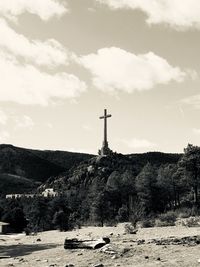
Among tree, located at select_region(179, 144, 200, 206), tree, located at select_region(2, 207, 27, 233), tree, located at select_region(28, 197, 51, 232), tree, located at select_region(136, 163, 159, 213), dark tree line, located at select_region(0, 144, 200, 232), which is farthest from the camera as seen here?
tree, located at select_region(28, 197, 51, 232)

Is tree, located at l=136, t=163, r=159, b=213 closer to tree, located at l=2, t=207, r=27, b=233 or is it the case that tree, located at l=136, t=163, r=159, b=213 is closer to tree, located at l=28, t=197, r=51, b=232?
tree, located at l=28, t=197, r=51, b=232

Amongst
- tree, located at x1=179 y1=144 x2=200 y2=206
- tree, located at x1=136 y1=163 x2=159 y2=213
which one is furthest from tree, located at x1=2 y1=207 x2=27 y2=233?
tree, located at x1=179 y1=144 x2=200 y2=206

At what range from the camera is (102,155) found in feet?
489

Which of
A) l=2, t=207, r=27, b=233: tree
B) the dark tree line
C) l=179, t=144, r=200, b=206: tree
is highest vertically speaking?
l=179, t=144, r=200, b=206: tree

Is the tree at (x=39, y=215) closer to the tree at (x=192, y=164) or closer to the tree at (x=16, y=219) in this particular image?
the tree at (x=16, y=219)

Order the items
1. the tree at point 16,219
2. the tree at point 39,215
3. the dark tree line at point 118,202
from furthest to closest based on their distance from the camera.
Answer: the tree at point 39,215
the tree at point 16,219
the dark tree line at point 118,202

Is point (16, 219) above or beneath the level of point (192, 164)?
beneath

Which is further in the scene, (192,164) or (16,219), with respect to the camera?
(16,219)

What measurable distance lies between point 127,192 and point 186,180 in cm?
2717

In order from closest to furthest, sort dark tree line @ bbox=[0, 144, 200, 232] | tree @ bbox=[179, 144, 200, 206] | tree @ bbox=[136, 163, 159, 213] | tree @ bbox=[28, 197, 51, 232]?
tree @ bbox=[179, 144, 200, 206], dark tree line @ bbox=[0, 144, 200, 232], tree @ bbox=[136, 163, 159, 213], tree @ bbox=[28, 197, 51, 232]

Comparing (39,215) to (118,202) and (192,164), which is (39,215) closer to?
(118,202)

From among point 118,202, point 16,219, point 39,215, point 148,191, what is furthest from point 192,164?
point 16,219

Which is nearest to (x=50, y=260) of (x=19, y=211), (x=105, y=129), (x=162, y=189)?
(x=19, y=211)

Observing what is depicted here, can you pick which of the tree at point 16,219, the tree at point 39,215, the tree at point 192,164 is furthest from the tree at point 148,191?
the tree at point 16,219
